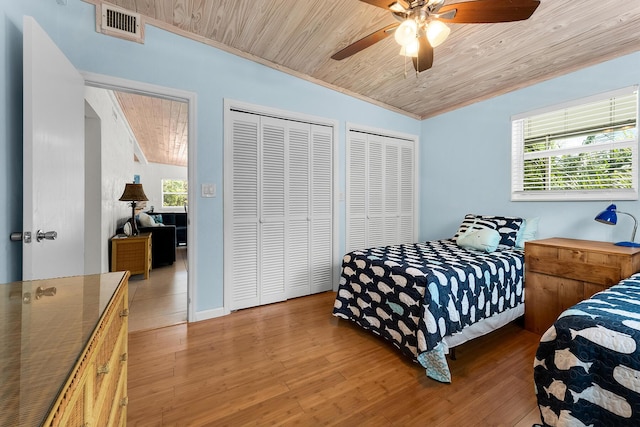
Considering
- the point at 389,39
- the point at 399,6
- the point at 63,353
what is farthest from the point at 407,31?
the point at 63,353

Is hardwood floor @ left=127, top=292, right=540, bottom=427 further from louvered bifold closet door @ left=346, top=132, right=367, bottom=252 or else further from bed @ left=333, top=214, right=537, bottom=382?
louvered bifold closet door @ left=346, top=132, right=367, bottom=252

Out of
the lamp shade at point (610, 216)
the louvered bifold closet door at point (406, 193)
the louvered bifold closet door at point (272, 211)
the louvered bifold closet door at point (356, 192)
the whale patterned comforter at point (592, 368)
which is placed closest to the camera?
the whale patterned comforter at point (592, 368)

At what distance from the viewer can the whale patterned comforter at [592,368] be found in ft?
2.99

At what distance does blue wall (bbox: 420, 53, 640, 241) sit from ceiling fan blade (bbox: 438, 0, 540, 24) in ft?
5.64

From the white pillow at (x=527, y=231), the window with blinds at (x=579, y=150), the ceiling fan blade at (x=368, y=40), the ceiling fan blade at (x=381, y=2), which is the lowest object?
the white pillow at (x=527, y=231)

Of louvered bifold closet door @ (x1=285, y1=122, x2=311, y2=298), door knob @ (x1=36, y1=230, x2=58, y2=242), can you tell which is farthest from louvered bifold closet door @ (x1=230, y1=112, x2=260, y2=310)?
door knob @ (x1=36, y1=230, x2=58, y2=242)

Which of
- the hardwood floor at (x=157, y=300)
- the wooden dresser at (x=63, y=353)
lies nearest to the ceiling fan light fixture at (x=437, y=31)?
the wooden dresser at (x=63, y=353)

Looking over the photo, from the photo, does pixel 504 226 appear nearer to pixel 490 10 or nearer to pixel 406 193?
pixel 406 193

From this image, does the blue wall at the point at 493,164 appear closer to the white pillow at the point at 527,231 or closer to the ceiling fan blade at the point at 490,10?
the white pillow at the point at 527,231

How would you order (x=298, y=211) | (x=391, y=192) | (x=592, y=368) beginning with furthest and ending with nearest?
(x=391, y=192) → (x=298, y=211) → (x=592, y=368)

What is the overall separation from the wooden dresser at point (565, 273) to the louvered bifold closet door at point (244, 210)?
2.61 m

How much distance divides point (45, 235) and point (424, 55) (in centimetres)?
262

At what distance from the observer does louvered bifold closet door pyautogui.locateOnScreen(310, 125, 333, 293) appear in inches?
127

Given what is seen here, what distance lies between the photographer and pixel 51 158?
1583 mm
